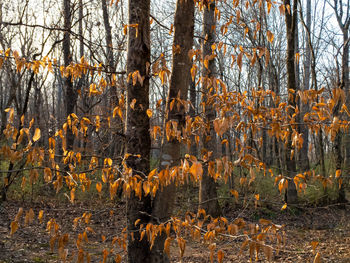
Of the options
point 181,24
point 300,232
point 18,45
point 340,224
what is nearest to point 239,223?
point 181,24

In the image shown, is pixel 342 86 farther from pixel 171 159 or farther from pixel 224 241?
pixel 171 159

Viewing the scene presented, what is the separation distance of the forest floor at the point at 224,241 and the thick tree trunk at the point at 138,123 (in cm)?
94

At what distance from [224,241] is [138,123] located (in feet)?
14.2

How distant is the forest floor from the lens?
18.0ft

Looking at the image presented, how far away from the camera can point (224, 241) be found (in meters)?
6.61

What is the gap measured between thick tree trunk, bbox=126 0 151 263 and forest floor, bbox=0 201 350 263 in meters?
0.94

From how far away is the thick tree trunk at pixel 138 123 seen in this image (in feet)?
10.4

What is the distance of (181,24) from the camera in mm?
3141

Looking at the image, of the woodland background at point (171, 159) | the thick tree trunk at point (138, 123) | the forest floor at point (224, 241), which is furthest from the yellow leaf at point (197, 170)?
the forest floor at point (224, 241)

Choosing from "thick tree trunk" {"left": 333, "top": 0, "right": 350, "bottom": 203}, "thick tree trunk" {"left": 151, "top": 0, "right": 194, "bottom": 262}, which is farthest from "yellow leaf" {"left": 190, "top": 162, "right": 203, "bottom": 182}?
"thick tree trunk" {"left": 333, "top": 0, "right": 350, "bottom": 203}

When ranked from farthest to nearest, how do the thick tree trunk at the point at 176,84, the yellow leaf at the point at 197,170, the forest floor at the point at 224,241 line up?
the forest floor at the point at 224,241
the thick tree trunk at the point at 176,84
the yellow leaf at the point at 197,170

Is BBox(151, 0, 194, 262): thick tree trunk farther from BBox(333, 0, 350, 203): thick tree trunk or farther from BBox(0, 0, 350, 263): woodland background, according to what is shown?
BBox(333, 0, 350, 203): thick tree trunk

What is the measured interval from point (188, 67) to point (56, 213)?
21.5 feet

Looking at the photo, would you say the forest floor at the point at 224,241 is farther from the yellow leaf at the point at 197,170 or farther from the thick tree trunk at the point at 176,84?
the yellow leaf at the point at 197,170
